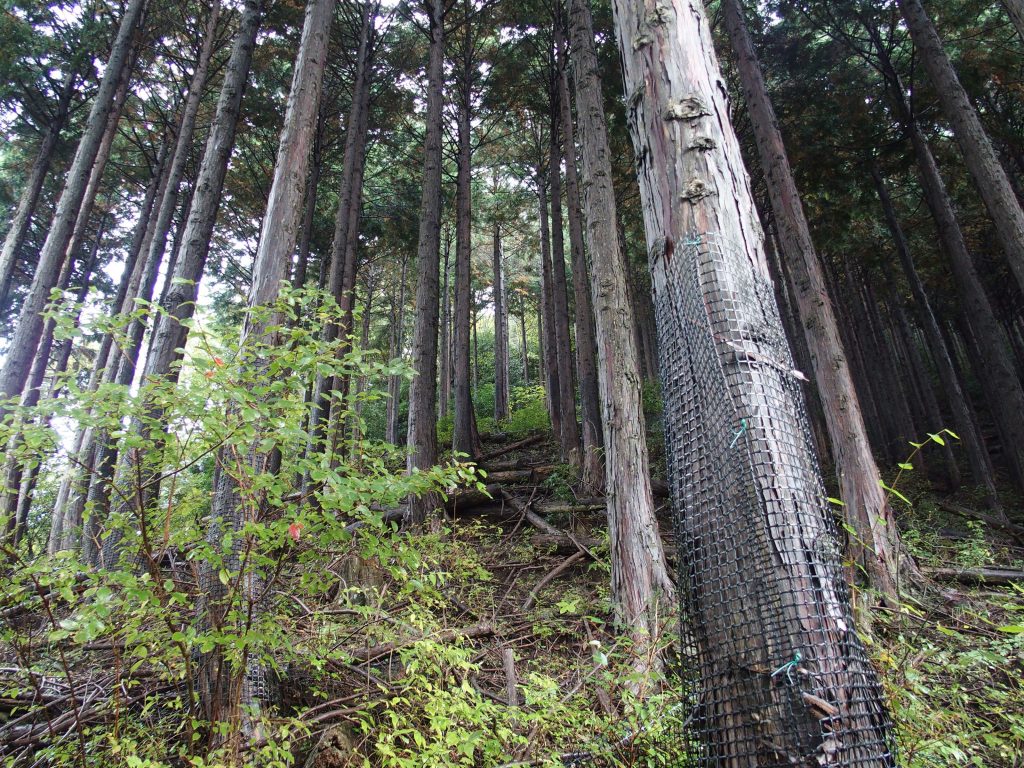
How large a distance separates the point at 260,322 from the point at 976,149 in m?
9.17

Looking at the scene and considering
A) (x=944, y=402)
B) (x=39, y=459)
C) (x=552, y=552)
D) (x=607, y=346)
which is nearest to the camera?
(x=39, y=459)

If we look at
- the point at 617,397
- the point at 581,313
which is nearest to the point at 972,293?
the point at 581,313

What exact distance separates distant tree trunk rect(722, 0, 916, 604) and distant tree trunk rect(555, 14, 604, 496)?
3.69m

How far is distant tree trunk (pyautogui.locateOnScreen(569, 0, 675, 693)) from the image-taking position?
4234mm

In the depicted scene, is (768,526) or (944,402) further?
(944,402)

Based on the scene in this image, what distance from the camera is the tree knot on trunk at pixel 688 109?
200cm

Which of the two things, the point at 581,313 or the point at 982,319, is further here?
the point at 581,313

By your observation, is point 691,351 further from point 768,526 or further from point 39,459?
point 39,459

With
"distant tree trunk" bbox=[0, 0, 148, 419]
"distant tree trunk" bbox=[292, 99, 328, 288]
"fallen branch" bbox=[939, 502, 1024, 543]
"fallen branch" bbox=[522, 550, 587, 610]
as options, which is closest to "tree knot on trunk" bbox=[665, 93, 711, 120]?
"fallen branch" bbox=[522, 550, 587, 610]

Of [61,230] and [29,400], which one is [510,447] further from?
[29,400]

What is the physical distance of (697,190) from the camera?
1.94m

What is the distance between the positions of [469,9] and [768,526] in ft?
46.3

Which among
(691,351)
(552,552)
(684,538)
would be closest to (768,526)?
(684,538)

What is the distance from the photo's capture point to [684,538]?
175 centimetres
